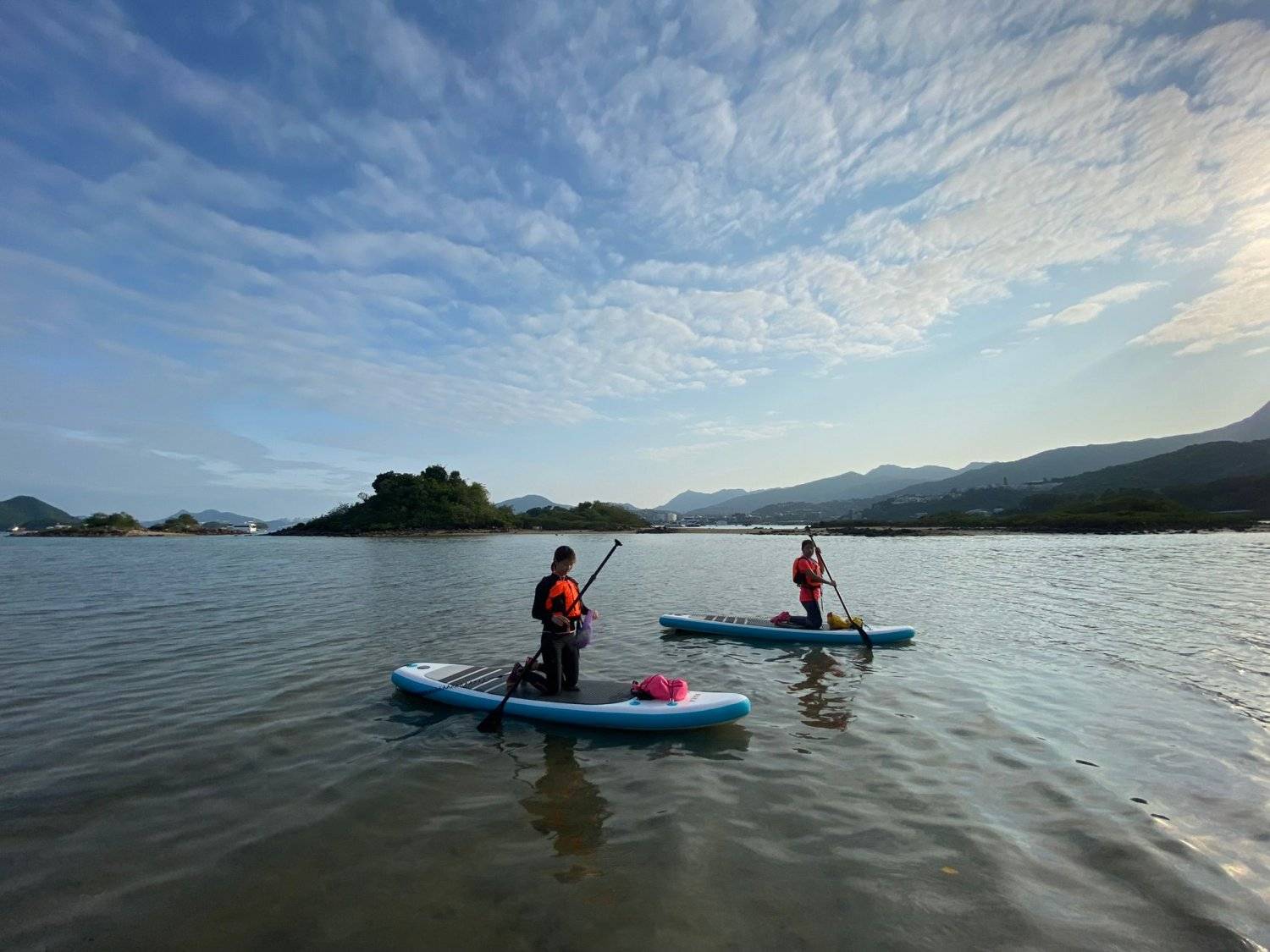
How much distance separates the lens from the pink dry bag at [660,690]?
9.46 meters

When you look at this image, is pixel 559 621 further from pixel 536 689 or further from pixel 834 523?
pixel 834 523

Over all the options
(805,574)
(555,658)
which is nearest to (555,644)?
(555,658)

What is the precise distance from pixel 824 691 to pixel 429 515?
12527 cm

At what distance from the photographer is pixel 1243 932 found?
4.50 m

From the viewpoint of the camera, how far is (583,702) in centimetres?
963

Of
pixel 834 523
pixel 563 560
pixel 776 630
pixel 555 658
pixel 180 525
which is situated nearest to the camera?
pixel 563 560

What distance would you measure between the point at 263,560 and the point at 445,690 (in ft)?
156

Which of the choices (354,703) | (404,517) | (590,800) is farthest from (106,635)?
(404,517)

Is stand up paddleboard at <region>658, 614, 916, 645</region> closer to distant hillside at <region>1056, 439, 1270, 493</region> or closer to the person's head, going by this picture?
the person's head

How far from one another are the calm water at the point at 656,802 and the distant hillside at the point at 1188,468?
175078 millimetres

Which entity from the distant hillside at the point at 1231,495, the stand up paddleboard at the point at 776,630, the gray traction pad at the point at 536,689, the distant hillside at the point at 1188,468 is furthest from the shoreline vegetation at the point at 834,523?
the gray traction pad at the point at 536,689

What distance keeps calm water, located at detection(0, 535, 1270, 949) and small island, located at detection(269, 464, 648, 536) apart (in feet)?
376

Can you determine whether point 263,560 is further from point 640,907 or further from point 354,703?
point 640,907

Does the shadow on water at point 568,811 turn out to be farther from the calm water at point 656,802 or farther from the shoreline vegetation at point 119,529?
the shoreline vegetation at point 119,529
